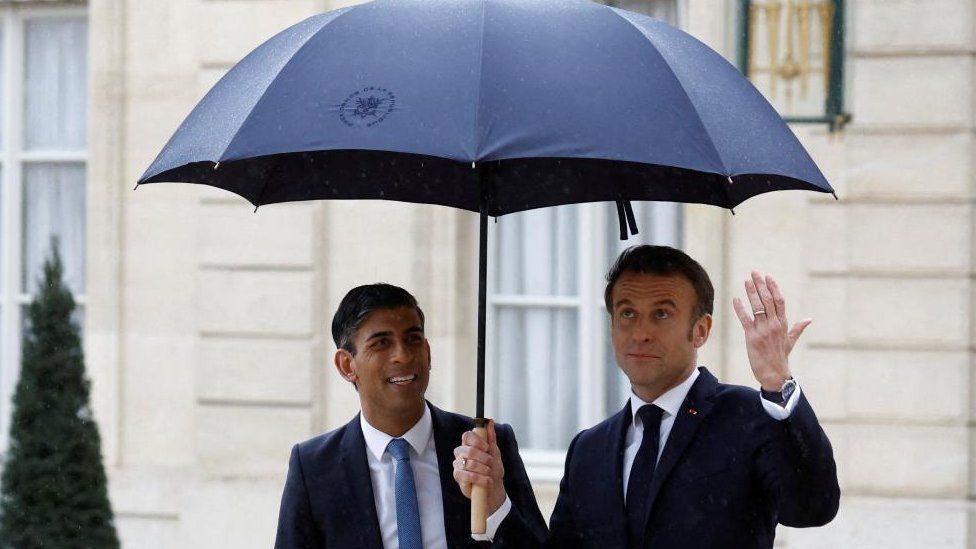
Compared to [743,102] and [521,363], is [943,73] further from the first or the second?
[743,102]

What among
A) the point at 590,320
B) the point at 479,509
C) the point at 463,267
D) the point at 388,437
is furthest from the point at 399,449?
the point at 590,320

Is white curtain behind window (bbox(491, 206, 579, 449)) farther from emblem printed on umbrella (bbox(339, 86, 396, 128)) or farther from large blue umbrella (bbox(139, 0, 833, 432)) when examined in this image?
emblem printed on umbrella (bbox(339, 86, 396, 128))

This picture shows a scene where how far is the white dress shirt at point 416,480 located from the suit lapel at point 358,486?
0.02 metres

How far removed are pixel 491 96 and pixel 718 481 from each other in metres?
0.99

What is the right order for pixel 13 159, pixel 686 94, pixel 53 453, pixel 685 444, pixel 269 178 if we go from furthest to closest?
pixel 13 159 < pixel 53 453 < pixel 269 178 < pixel 685 444 < pixel 686 94

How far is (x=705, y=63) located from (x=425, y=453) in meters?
1.15

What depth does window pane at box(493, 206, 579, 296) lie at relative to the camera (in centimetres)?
816

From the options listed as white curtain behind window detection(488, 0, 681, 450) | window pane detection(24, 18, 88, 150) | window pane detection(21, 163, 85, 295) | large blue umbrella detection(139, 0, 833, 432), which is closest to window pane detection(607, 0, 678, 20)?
white curtain behind window detection(488, 0, 681, 450)

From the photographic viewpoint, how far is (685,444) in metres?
3.23

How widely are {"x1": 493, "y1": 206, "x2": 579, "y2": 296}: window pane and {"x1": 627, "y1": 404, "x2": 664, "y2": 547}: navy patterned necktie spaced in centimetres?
486

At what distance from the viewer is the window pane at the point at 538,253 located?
8.16 m

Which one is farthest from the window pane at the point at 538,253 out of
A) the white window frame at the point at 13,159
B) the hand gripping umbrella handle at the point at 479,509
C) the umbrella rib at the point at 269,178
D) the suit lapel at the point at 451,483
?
the hand gripping umbrella handle at the point at 479,509

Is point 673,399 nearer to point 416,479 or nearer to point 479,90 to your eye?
point 416,479

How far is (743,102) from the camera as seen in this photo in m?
3.34
